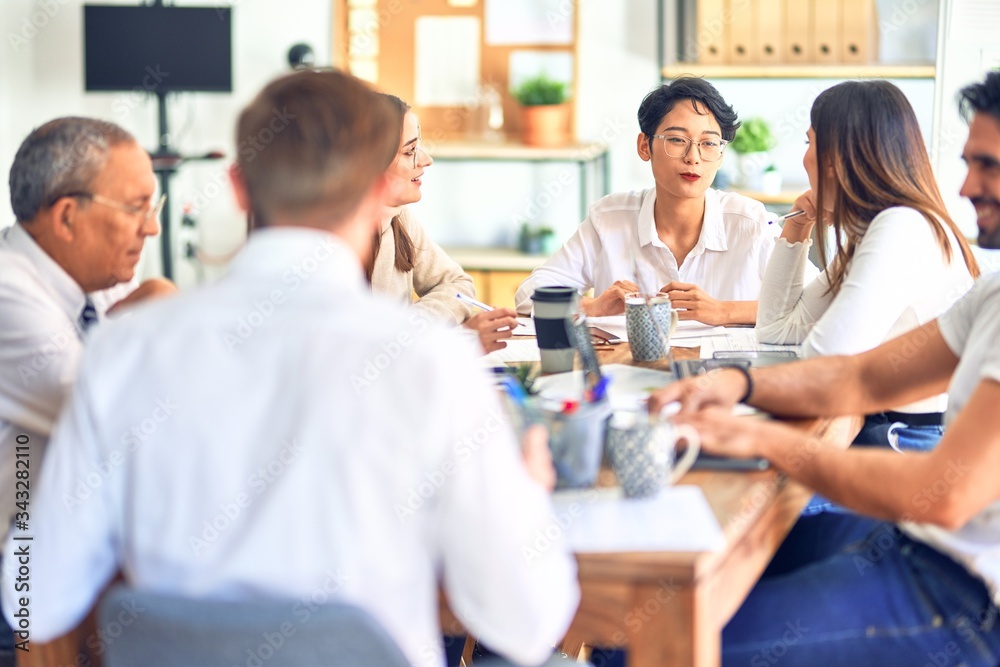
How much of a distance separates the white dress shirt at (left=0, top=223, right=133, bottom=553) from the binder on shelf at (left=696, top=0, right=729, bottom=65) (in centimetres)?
325

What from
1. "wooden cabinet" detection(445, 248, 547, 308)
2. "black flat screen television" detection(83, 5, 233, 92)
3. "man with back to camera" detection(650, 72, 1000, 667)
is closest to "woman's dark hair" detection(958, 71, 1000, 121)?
"man with back to camera" detection(650, 72, 1000, 667)

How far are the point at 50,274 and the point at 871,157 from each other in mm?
1411

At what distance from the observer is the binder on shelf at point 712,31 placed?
14.0 ft

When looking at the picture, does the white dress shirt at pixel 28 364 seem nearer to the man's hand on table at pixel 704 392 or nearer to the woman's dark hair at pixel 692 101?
the man's hand on table at pixel 704 392

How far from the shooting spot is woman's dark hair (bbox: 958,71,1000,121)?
4.86 feet

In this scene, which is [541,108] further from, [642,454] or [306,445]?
[306,445]

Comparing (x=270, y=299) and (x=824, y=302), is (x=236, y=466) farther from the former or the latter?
(x=824, y=302)

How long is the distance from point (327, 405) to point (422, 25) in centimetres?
425

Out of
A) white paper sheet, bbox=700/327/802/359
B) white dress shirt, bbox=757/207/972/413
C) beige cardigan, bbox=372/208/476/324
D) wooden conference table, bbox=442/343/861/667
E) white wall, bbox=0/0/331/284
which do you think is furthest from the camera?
white wall, bbox=0/0/331/284

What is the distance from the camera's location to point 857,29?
4.21m

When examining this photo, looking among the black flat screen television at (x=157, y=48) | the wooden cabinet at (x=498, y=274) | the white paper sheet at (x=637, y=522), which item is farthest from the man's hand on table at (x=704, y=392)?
the black flat screen television at (x=157, y=48)

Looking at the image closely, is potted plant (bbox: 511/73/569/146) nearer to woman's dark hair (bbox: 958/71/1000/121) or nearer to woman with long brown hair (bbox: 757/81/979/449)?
woman with long brown hair (bbox: 757/81/979/449)

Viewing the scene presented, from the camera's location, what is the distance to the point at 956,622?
4.58 feet

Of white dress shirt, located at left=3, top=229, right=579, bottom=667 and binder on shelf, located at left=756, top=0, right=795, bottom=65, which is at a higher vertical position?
binder on shelf, located at left=756, top=0, right=795, bottom=65
